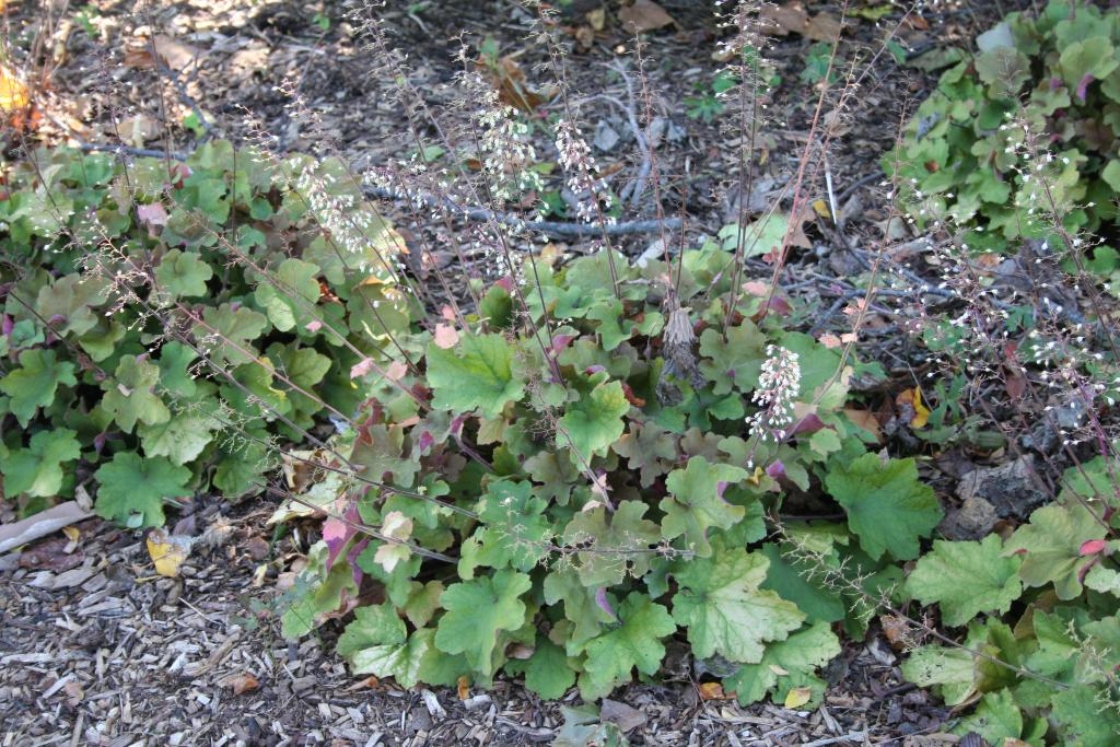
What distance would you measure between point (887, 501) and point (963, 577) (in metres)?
0.30

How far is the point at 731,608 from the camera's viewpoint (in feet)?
9.27

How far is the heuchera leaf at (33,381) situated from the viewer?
3590mm

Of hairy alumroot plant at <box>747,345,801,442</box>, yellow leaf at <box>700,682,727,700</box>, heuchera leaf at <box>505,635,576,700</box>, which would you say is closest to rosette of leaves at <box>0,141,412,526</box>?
heuchera leaf at <box>505,635,576,700</box>

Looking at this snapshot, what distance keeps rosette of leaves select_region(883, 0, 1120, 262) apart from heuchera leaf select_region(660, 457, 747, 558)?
61.7 inches

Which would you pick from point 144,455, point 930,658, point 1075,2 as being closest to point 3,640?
point 144,455

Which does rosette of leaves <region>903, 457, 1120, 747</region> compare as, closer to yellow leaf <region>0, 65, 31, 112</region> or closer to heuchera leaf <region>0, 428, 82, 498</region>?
heuchera leaf <region>0, 428, 82, 498</region>

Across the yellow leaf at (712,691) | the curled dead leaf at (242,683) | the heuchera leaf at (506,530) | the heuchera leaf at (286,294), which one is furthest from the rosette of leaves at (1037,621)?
the heuchera leaf at (286,294)

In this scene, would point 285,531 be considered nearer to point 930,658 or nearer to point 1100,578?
point 930,658

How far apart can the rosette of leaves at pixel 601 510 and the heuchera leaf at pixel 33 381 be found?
1.13 metres

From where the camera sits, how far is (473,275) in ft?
14.4

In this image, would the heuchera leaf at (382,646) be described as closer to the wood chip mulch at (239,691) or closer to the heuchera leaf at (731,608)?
the wood chip mulch at (239,691)

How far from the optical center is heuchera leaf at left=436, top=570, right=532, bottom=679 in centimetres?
279

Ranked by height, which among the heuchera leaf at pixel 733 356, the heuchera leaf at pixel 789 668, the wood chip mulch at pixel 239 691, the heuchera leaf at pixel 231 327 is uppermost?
the heuchera leaf at pixel 733 356

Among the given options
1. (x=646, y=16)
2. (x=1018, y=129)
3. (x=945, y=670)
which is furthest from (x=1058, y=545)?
(x=646, y=16)
